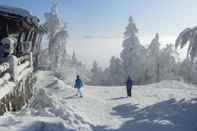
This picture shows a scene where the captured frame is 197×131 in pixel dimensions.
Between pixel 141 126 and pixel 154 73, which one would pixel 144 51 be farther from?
pixel 141 126

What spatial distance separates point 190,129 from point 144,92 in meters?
12.3

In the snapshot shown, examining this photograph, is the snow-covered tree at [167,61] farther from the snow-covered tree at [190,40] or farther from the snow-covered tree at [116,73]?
the snow-covered tree at [190,40]

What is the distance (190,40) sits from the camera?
2470cm

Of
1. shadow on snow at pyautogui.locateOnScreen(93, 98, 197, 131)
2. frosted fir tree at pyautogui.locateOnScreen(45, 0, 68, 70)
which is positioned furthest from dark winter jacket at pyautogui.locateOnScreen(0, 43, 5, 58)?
frosted fir tree at pyautogui.locateOnScreen(45, 0, 68, 70)

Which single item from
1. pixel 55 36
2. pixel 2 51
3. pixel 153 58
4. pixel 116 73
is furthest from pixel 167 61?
pixel 2 51

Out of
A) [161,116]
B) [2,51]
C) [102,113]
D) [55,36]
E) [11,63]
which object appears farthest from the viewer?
[55,36]

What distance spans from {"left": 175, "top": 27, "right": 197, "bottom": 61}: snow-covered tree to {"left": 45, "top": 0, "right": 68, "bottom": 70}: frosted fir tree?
96.0ft

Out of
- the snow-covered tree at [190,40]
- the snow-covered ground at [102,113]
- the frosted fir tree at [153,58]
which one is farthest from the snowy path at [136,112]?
the frosted fir tree at [153,58]

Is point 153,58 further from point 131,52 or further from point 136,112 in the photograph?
point 136,112

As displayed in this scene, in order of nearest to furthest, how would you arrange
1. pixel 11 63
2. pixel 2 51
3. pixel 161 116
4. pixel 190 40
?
pixel 11 63 → pixel 2 51 → pixel 161 116 → pixel 190 40

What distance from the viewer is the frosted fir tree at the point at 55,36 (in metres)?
52.2

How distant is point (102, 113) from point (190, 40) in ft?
30.1

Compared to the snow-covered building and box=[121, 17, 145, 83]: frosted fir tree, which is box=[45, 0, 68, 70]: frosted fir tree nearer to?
box=[121, 17, 145, 83]: frosted fir tree

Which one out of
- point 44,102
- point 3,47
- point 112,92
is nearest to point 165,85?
point 112,92
